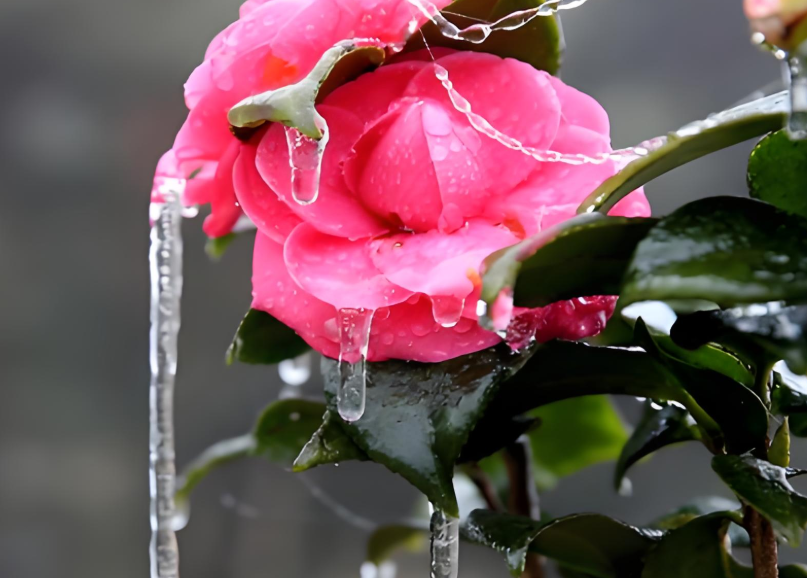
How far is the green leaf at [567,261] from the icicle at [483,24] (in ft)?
0.33

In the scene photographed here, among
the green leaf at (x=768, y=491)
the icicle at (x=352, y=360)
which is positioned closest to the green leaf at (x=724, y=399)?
the green leaf at (x=768, y=491)

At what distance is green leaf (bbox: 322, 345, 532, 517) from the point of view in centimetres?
25

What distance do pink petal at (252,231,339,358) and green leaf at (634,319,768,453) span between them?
0.44ft

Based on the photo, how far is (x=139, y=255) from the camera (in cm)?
99

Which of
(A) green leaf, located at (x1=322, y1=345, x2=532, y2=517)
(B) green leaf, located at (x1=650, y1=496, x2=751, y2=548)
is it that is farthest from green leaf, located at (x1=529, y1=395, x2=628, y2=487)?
(A) green leaf, located at (x1=322, y1=345, x2=532, y2=517)

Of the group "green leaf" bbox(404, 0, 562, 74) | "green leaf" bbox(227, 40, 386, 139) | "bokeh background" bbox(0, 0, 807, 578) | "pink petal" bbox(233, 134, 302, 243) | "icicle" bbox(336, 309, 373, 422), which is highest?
"green leaf" bbox(404, 0, 562, 74)

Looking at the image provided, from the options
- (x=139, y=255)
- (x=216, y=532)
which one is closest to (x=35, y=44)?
(x=139, y=255)

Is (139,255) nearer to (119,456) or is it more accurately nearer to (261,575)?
(119,456)

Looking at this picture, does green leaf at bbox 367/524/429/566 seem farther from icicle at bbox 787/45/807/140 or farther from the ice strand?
icicle at bbox 787/45/807/140

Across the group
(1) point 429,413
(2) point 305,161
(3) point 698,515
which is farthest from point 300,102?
(3) point 698,515

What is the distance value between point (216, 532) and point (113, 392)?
247 millimetres

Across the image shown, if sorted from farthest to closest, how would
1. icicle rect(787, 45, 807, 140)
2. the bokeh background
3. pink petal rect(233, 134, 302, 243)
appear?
the bokeh background → pink petal rect(233, 134, 302, 243) → icicle rect(787, 45, 807, 140)

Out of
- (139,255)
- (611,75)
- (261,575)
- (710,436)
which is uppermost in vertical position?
(611,75)

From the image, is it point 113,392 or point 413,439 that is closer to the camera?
point 413,439
